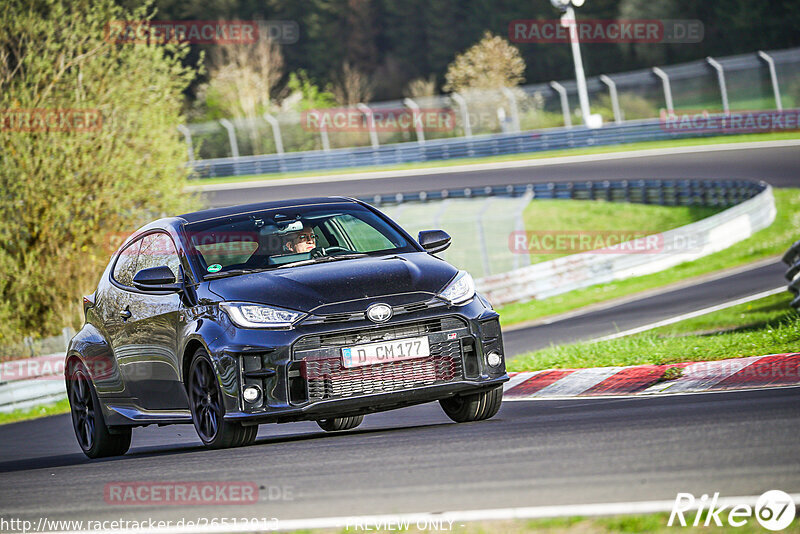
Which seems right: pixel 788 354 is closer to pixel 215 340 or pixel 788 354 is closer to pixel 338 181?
pixel 215 340

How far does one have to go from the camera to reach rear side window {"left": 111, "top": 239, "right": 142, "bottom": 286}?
913 centimetres

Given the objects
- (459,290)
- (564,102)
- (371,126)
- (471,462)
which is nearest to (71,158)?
(459,290)

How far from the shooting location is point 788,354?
9.46 meters

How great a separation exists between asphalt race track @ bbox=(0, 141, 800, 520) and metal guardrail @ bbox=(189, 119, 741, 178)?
34568 millimetres

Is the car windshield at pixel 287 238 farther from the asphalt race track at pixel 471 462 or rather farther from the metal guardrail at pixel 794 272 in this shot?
the metal guardrail at pixel 794 272

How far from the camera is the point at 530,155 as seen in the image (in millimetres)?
46188

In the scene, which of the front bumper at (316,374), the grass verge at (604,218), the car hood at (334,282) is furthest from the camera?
the grass verge at (604,218)

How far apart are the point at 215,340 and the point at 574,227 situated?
995 inches

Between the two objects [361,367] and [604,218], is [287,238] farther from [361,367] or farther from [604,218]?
[604,218]

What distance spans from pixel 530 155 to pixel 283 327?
39418 millimetres

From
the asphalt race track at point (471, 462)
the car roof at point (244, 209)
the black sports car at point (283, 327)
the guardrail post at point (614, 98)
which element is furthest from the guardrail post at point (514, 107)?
the black sports car at point (283, 327)

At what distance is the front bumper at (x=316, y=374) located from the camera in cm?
743

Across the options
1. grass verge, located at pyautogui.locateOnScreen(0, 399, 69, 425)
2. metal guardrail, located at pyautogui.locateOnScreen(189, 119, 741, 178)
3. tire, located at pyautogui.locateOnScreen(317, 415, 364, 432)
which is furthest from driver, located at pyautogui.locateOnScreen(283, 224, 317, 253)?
metal guardrail, located at pyautogui.locateOnScreen(189, 119, 741, 178)

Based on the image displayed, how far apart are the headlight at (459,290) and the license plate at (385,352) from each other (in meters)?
0.35
